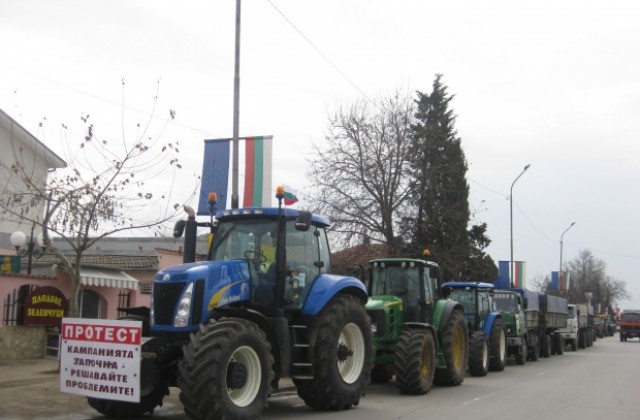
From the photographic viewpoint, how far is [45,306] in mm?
16625

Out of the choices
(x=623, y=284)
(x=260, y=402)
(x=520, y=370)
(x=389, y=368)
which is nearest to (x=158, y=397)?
(x=260, y=402)

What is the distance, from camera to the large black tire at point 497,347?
18.6m

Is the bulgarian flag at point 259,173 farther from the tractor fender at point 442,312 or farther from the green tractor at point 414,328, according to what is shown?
the tractor fender at point 442,312

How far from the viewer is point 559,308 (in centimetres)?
2853

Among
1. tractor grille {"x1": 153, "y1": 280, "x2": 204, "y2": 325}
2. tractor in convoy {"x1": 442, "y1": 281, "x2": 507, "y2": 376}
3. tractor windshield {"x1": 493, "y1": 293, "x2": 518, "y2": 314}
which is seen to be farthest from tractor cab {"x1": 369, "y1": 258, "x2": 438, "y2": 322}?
tractor windshield {"x1": 493, "y1": 293, "x2": 518, "y2": 314}

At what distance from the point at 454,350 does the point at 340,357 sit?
556cm

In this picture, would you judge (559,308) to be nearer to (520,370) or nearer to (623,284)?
(520,370)

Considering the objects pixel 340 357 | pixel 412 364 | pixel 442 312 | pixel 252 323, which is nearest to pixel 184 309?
pixel 252 323

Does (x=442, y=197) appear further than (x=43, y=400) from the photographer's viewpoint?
Yes

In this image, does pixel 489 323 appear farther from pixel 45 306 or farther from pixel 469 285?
pixel 45 306

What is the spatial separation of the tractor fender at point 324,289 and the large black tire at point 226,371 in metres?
1.23

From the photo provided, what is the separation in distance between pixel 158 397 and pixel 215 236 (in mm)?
2355

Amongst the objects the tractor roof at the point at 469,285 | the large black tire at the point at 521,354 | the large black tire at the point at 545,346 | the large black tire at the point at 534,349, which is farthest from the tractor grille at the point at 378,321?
the large black tire at the point at 545,346

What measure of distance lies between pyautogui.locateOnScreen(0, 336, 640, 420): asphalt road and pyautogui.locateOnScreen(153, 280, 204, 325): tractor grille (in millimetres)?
1762
